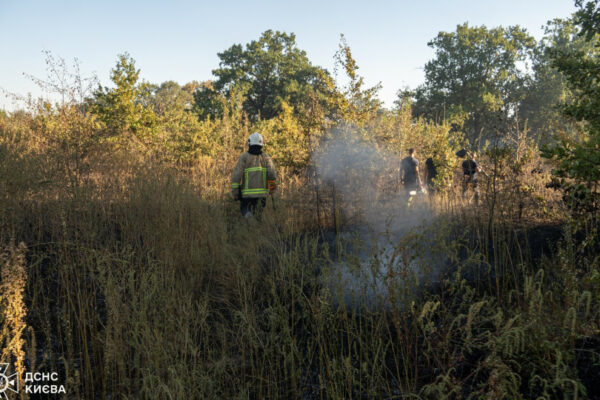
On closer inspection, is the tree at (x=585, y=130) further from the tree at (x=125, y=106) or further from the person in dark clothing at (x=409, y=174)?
the tree at (x=125, y=106)

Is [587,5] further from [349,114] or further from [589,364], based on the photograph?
[349,114]

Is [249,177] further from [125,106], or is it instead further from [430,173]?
[125,106]

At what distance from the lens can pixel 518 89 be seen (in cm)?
3144

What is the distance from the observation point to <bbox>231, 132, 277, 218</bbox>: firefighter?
19.8 feet

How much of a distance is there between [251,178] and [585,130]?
4.35 metres

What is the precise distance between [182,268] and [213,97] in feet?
86.8

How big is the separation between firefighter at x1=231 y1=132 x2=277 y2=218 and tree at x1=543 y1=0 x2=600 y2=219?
4000mm

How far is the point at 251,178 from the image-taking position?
6039 mm

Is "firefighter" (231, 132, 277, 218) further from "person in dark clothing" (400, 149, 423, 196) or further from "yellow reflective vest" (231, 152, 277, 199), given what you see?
"person in dark clothing" (400, 149, 423, 196)

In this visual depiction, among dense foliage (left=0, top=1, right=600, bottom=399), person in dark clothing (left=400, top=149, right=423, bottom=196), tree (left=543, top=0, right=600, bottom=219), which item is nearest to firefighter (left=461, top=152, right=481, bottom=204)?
dense foliage (left=0, top=1, right=600, bottom=399)

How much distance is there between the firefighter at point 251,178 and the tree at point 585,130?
4000 millimetres

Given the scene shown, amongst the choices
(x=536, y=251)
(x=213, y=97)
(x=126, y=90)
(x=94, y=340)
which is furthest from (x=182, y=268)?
(x=213, y=97)

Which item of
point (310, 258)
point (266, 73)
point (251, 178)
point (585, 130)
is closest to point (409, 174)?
point (251, 178)

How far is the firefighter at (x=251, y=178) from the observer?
6023 millimetres
